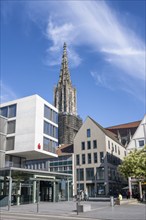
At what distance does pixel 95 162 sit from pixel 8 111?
1342 inches

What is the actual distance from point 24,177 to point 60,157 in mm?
39057

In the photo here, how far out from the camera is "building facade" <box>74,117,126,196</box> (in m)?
69.7

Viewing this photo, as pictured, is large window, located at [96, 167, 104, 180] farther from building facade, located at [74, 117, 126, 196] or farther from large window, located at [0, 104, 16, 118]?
large window, located at [0, 104, 16, 118]

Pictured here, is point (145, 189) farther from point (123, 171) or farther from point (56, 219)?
point (56, 219)

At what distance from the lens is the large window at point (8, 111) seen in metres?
45.3

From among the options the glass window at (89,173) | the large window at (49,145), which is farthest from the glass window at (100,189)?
the large window at (49,145)

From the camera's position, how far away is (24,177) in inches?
1583

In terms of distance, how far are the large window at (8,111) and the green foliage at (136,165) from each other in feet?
64.3

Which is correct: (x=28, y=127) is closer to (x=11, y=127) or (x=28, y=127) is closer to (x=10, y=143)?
(x=11, y=127)

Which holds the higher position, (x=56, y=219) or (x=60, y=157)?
(x=60, y=157)

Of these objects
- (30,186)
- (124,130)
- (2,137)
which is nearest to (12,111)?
(2,137)

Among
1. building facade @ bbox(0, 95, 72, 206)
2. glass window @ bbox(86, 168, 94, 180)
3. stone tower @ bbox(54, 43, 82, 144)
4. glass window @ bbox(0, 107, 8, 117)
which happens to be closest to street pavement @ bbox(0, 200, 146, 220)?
building facade @ bbox(0, 95, 72, 206)

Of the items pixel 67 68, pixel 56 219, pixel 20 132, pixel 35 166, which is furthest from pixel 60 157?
pixel 67 68

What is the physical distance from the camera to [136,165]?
1608 inches
